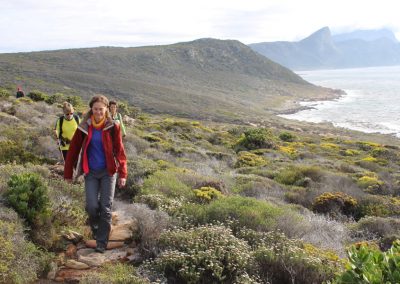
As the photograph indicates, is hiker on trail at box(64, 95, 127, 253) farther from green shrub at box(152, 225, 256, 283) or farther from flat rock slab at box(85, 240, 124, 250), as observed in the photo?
green shrub at box(152, 225, 256, 283)

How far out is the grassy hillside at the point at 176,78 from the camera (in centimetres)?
6594

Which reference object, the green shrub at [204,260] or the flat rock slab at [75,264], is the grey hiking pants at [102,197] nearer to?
the flat rock slab at [75,264]

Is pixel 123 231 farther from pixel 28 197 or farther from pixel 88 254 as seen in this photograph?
pixel 28 197

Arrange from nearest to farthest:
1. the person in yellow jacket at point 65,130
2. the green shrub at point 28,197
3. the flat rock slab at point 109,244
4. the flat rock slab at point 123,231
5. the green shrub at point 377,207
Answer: the green shrub at point 28,197, the flat rock slab at point 109,244, the flat rock slab at point 123,231, the person in yellow jacket at point 65,130, the green shrub at point 377,207

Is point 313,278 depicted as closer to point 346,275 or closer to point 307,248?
point 307,248

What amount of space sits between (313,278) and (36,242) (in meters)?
3.14

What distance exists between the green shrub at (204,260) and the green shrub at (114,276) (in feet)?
1.02

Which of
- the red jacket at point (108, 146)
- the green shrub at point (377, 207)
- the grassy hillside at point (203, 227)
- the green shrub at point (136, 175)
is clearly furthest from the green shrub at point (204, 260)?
the green shrub at point (377, 207)

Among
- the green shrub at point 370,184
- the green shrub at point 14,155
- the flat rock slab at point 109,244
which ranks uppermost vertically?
the green shrub at point 14,155

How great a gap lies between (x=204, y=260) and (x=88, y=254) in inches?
56.4

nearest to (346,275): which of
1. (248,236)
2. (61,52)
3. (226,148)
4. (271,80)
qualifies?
(248,236)

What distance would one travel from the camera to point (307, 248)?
16.1 ft

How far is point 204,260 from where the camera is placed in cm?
441

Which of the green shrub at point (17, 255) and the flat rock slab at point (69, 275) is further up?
the green shrub at point (17, 255)
